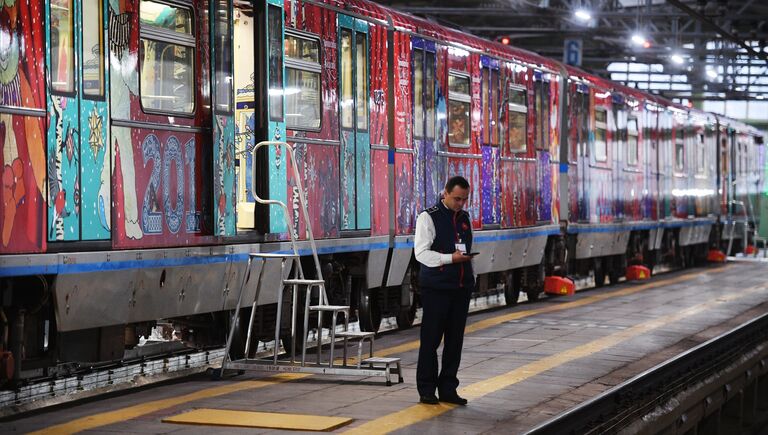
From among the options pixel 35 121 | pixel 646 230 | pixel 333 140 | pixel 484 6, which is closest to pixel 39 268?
pixel 35 121

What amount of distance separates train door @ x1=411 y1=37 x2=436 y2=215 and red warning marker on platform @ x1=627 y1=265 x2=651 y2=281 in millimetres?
11287

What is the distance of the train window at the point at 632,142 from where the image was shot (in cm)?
2886

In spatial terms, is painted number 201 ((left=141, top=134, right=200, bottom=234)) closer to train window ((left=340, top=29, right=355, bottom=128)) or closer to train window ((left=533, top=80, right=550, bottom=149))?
train window ((left=340, top=29, right=355, bottom=128))

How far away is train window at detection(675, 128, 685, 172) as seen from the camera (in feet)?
110

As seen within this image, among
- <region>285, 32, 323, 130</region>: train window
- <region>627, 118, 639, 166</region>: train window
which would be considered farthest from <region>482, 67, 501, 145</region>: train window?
<region>627, 118, 639, 166</region>: train window

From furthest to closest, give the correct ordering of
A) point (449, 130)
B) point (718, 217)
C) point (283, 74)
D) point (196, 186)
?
1. point (718, 217)
2. point (449, 130)
3. point (283, 74)
4. point (196, 186)

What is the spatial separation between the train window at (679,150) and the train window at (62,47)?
25096mm

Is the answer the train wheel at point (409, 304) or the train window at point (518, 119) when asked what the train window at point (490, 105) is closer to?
the train window at point (518, 119)

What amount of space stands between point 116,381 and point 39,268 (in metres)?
2.79

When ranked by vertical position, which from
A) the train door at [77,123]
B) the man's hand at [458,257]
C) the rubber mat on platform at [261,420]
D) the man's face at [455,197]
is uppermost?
the train door at [77,123]

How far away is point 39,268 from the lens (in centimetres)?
974

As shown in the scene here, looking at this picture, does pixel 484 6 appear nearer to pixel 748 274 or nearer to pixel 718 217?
pixel 718 217

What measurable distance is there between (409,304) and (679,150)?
1796 centimetres

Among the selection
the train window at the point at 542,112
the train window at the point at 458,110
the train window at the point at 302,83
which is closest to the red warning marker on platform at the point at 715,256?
the train window at the point at 542,112
